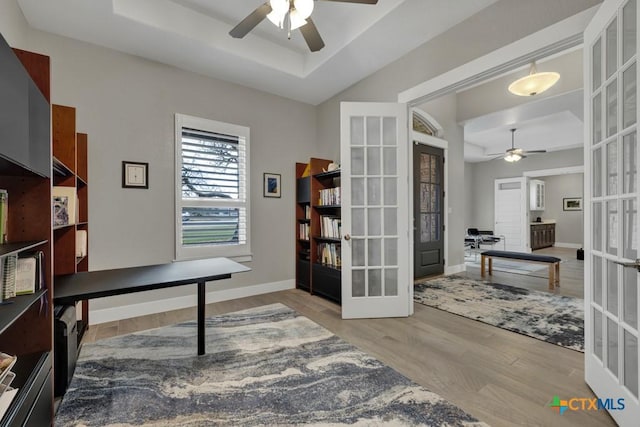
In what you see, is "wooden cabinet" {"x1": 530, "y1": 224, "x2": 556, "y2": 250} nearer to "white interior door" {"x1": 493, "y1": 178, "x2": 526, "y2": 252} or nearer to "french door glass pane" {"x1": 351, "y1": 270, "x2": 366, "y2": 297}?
"white interior door" {"x1": 493, "y1": 178, "x2": 526, "y2": 252}

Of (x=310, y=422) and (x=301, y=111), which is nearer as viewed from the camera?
(x=310, y=422)

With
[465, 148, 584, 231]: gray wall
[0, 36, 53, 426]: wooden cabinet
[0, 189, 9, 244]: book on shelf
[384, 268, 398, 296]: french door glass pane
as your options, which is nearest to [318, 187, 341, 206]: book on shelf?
[384, 268, 398, 296]: french door glass pane

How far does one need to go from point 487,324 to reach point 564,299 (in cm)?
169

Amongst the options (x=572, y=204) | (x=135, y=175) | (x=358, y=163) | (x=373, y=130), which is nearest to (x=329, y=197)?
(x=358, y=163)

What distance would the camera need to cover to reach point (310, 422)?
5.02 feet

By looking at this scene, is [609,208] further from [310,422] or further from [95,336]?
[95,336]

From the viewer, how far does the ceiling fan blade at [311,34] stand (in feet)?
7.48

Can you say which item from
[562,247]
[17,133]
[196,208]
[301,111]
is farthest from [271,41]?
[562,247]

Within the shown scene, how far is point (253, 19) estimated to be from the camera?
224cm

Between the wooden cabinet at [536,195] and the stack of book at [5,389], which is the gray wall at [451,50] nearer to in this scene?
the stack of book at [5,389]

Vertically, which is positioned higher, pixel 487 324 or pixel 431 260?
pixel 431 260

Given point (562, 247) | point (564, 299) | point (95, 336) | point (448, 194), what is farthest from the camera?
point (562, 247)

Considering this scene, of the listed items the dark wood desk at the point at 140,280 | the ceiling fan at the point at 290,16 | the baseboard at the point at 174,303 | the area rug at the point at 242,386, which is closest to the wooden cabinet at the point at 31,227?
the dark wood desk at the point at 140,280

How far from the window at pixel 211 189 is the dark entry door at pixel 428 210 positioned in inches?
110
